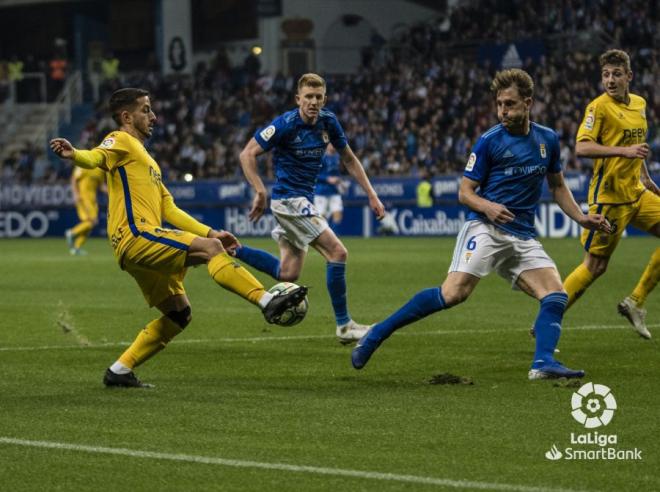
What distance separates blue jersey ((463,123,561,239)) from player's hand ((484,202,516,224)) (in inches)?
9.8

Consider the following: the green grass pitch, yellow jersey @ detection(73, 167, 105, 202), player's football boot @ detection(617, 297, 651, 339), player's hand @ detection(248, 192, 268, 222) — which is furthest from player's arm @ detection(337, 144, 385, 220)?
yellow jersey @ detection(73, 167, 105, 202)

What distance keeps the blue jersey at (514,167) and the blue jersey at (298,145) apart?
329 cm

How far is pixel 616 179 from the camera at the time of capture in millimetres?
12000

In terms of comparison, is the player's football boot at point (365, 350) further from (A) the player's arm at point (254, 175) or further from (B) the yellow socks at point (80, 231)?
(B) the yellow socks at point (80, 231)

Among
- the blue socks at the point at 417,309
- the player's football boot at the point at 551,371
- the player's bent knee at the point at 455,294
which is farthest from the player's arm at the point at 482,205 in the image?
the player's football boot at the point at 551,371

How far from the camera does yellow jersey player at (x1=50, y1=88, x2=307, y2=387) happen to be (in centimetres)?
884

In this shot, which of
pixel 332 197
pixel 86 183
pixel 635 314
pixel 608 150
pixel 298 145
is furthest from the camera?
pixel 332 197

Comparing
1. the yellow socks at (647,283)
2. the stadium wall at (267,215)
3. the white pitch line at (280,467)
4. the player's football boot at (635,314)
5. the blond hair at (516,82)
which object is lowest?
the stadium wall at (267,215)

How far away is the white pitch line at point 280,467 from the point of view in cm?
594

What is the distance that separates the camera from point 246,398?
28.7 ft

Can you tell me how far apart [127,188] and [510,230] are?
255 cm

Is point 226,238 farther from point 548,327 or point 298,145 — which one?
point 298,145

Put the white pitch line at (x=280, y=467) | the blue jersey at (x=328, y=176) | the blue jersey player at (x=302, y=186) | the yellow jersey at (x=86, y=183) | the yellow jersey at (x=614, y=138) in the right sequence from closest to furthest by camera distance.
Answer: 1. the white pitch line at (x=280, y=467)
2. the yellow jersey at (x=614, y=138)
3. the blue jersey player at (x=302, y=186)
4. the yellow jersey at (x=86, y=183)
5. the blue jersey at (x=328, y=176)

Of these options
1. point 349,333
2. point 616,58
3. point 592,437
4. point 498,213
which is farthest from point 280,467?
point 616,58
